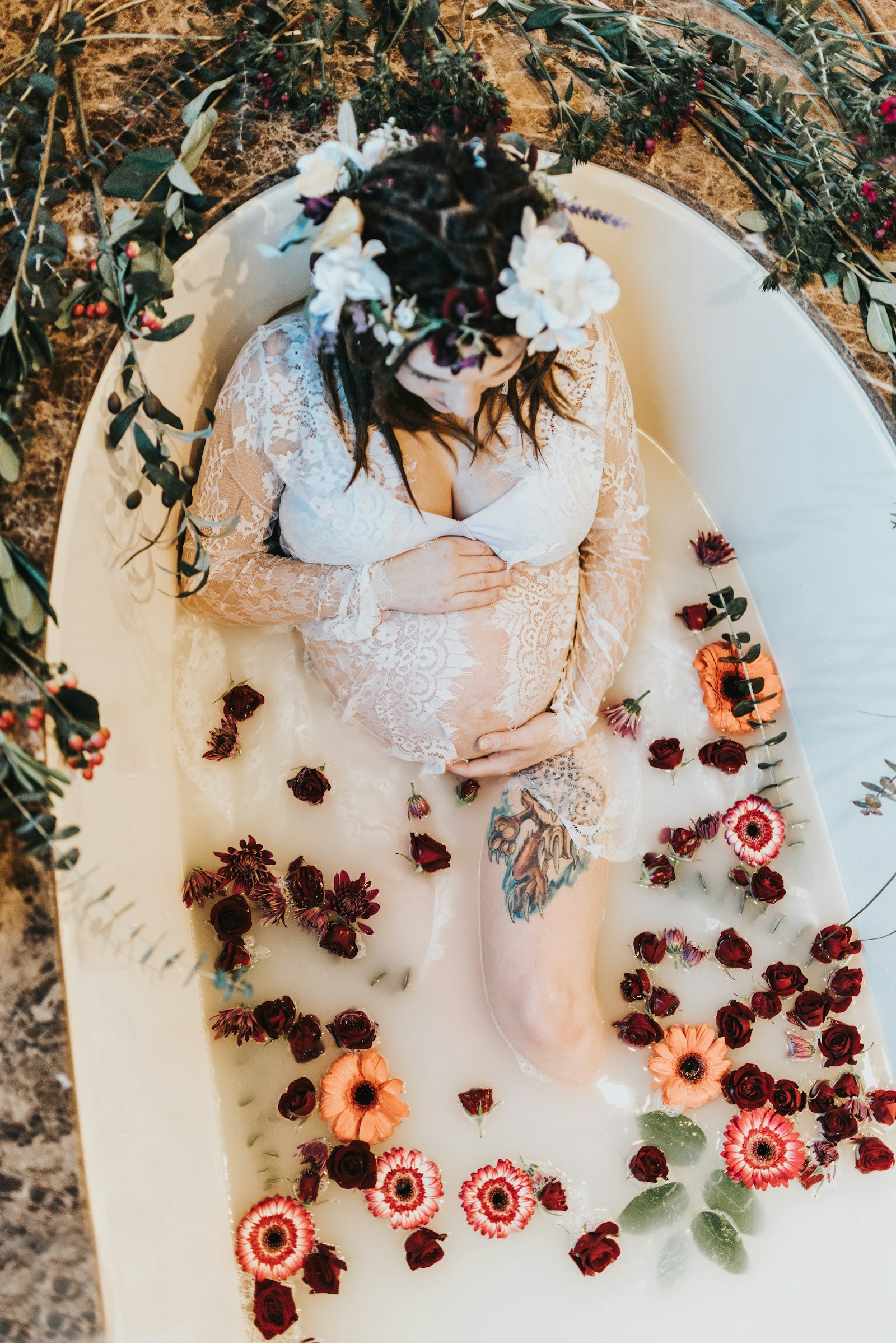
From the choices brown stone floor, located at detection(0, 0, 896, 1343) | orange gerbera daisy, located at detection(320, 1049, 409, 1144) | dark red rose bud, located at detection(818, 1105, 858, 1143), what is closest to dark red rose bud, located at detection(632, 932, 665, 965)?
dark red rose bud, located at detection(818, 1105, 858, 1143)

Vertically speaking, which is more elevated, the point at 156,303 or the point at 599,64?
the point at 599,64

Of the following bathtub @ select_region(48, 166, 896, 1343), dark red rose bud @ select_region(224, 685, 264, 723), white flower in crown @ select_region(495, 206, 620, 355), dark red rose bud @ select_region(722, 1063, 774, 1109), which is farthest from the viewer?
dark red rose bud @ select_region(224, 685, 264, 723)

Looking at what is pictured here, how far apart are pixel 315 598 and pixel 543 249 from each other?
648 millimetres

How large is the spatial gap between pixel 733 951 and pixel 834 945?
0.61ft

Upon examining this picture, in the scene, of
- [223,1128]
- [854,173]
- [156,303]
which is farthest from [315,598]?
[854,173]

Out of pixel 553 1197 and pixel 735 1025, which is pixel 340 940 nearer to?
pixel 553 1197

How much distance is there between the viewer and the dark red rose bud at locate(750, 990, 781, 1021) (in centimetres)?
169

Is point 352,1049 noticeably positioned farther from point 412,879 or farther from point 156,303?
point 156,303

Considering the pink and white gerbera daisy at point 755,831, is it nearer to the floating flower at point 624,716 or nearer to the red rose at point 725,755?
the red rose at point 725,755

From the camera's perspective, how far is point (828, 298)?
1.66 m

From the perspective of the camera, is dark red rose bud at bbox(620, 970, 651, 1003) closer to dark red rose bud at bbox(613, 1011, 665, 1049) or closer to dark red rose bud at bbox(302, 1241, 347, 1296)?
dark red rose bud at bbox(613, 1011, 665, 1049)

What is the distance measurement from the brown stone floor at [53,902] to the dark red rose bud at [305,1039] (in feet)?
1.52

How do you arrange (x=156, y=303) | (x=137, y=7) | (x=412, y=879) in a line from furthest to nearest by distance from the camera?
(x=412, y=879), (x=137, y=7), (x=156, y=303)

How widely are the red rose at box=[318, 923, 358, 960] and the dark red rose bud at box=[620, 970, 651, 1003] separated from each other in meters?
0.48
